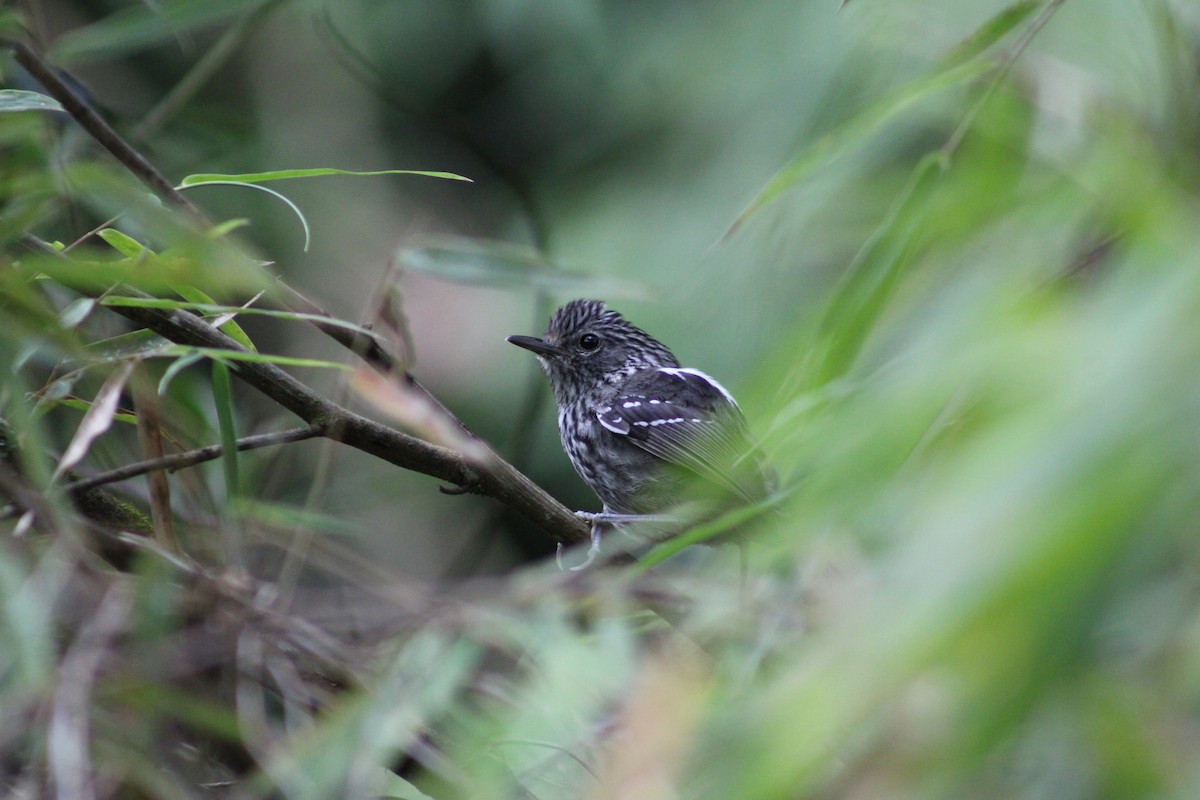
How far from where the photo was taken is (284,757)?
59.8 inches

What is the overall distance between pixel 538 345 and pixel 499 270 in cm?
236

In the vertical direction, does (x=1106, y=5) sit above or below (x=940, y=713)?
above

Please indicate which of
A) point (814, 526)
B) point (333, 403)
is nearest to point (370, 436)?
point (333, 403)

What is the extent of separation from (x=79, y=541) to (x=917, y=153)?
8.46 ft

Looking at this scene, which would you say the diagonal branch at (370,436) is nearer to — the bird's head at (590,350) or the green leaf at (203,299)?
the green leaf at (203,299)

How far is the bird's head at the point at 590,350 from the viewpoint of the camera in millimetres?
4523

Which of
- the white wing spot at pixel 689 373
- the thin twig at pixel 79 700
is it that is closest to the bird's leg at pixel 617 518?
the white wing spot at pixel 689 373

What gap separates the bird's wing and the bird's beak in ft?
1.05

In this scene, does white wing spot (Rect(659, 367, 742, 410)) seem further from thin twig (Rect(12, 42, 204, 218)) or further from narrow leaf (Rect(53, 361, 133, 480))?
narrow leaf (Rect(53, 361, 133, 480))

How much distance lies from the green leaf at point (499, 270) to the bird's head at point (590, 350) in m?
2.33

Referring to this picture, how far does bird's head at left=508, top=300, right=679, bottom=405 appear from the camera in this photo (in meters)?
4.52

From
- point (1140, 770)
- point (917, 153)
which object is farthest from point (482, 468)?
point (917, 153)

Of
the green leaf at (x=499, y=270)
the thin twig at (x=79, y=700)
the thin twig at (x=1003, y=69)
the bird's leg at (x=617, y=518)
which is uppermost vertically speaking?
the thin twig at (x=1003, y=69)

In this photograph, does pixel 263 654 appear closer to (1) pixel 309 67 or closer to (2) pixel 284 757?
(2) pixel 284 757
